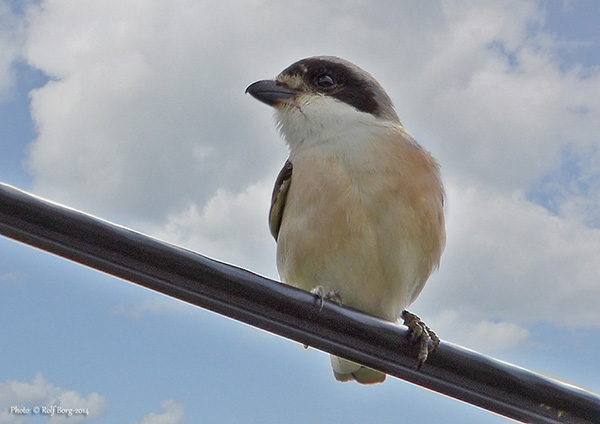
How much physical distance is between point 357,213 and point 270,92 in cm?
121

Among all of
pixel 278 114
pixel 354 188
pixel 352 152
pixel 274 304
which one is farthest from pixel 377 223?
pixel 274 304

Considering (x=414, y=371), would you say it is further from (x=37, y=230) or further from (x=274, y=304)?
(x=37, y=230)

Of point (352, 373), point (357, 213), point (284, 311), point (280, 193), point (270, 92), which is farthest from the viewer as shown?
point (270, 92)

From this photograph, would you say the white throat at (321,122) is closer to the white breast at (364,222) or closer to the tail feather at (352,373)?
the white breast at (364,222)

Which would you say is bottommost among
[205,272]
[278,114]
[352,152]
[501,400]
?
[501,400]

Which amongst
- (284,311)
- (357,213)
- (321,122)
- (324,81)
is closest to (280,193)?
(321,122)

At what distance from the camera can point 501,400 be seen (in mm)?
2309

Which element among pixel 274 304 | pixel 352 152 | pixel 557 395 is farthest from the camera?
pixel 352 152

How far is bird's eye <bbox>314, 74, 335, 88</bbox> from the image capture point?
4426mm

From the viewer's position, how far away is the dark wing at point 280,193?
403 centimetres

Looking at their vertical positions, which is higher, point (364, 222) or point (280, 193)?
point (280, 193)

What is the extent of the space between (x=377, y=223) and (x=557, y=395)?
55.4 inches

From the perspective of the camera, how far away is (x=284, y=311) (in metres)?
2.16

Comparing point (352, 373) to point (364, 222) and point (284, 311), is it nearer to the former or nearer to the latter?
point (364, 222)
